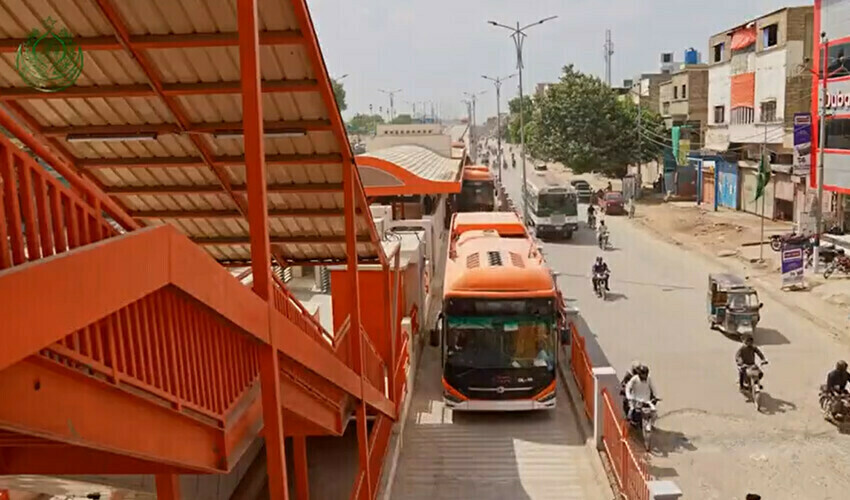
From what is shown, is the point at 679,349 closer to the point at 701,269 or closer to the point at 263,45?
the point at 701,269

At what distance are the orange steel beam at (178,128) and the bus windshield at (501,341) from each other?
5.69m

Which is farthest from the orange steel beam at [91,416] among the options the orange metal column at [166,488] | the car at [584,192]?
the car at [584,192]

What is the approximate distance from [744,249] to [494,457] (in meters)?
21.5

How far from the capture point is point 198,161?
8.48 m

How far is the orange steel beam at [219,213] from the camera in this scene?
31.4 feet

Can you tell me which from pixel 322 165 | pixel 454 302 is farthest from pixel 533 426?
pixel 322 165

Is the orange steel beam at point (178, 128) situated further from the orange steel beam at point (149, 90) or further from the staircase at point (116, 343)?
the staircase at point (116, 343)

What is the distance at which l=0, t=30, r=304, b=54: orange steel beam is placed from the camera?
6344mm

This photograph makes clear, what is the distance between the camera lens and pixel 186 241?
13.7 feet

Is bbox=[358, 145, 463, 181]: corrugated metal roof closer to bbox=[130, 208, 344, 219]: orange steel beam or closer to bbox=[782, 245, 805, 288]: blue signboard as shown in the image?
bbox=[782, 245, 805, 288]: blue signboard

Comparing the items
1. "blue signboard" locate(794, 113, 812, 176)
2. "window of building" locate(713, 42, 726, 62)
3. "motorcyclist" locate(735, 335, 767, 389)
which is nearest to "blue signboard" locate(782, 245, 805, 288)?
"blue signboard" locate(794, 113, 812, 176)

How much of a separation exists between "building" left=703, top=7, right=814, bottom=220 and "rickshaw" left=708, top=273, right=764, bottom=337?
52.3 ft

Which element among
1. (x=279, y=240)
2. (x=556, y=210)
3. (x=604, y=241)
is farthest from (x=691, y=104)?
(x=279, y=240)

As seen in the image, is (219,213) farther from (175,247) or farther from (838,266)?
(838,266)
